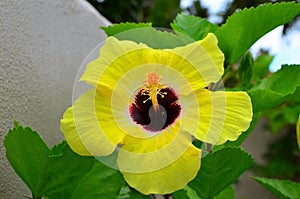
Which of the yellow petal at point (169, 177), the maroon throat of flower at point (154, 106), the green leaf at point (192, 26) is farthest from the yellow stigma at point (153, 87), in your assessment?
the green leaf at point (192, 26)

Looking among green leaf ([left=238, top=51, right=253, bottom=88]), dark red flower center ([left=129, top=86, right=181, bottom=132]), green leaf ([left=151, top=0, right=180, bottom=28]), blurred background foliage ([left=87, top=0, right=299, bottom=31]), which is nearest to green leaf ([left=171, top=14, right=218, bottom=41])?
green leaf ([left=238, top=51, right=253, bottom=88])

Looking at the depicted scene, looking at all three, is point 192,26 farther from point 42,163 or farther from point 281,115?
point 281,115

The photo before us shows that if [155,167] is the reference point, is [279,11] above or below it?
above

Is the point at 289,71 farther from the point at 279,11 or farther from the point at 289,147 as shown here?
the point at 289,147

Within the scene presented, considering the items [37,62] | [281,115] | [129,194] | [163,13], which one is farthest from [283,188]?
[163,13]

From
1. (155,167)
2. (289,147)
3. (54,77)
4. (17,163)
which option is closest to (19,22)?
(54,77)
